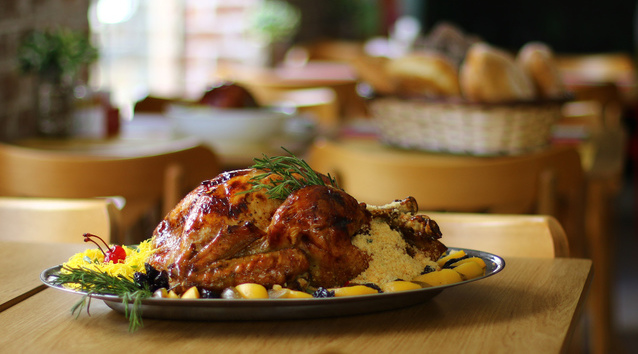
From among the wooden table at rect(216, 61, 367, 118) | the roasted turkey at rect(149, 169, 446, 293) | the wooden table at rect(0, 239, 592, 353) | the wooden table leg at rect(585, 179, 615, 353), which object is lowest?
the wooden table leg at rect(585, 179, 615, 353)

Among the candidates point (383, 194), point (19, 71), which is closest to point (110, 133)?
point (19, 71)

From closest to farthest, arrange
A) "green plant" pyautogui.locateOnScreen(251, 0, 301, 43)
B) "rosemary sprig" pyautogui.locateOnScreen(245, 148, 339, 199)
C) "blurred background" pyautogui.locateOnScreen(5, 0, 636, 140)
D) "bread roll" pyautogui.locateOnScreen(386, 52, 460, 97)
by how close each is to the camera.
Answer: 1. "rosemary sprig" pyautogui.locateOnScreen(245, 148, 339, 199)
2. "bread roll" pyautogui.locateOnScreen(386, 52, 460, 97)
3. "blurred background" pyautogui.locateOnScreen(5, 0, 636, 140)
4. "green plant" pyautogui.locateOnScreen(251, 0, 301, 43)

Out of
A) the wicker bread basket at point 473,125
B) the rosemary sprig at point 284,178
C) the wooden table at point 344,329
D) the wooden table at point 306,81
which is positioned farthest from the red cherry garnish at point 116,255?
the wooden table at point 306,81

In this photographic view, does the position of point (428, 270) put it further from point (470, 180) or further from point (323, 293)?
point (470, 180)

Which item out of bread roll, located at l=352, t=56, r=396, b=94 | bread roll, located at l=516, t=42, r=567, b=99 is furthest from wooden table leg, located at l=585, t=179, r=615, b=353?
bread roll, located at l=352, t=56, r=396, b=94

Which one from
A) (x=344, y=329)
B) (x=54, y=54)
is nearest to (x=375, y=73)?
(x=54, y=54)

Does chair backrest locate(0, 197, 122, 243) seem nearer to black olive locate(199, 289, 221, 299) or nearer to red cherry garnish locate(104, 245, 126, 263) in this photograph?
red cherry garnish locate(104, 245, 126, 263)

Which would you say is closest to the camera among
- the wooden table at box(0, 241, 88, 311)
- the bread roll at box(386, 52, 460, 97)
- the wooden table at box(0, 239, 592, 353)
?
the wooden table at box(0, 239, 592, 353)
